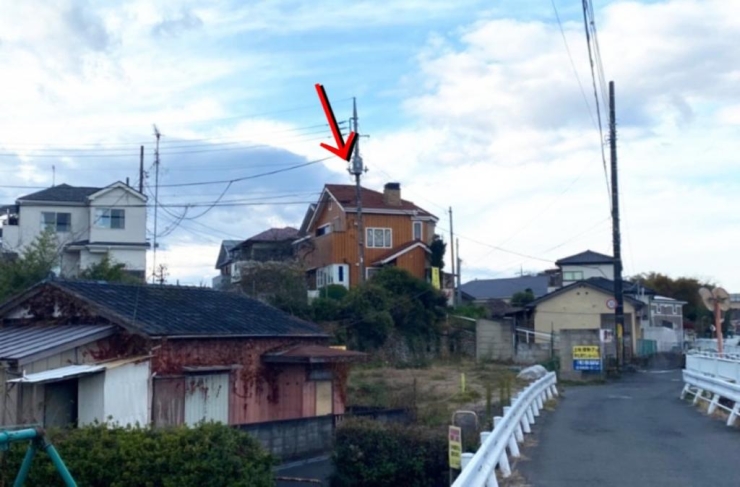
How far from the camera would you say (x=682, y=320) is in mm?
78500

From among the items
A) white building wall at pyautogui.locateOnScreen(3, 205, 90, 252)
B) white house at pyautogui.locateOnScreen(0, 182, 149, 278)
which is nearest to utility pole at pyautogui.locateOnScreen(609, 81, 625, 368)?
white house at pyautogui.locateOnScreen(0, 182, 149, 278)

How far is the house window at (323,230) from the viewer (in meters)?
57.0

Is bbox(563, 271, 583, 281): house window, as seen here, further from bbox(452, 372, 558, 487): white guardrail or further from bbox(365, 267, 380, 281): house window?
bbox(452, 372, 558, 487): white guardrail

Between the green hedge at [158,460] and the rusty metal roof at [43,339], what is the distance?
250 inches

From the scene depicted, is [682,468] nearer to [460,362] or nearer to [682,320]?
[460,362]

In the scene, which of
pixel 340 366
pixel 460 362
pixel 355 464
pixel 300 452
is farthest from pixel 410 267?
pixel 355 464

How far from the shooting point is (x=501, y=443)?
463 inches

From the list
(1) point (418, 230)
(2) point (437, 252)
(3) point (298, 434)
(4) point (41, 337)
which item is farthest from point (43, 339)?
(1) point (418, 230)

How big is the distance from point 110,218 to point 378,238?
1607cm

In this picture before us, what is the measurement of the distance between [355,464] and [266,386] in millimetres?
6725

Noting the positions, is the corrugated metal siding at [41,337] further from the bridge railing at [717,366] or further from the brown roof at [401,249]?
the brown roof at [401,249]

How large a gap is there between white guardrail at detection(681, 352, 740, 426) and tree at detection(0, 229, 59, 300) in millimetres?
21427

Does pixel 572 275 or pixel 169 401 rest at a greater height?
pixel 572 275

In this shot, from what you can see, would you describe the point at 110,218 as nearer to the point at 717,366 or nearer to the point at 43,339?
the point at 43,339
